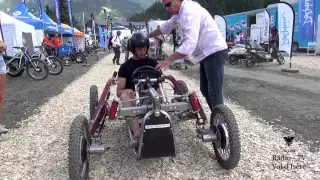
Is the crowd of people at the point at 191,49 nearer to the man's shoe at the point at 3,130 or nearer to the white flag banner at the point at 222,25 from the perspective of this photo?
the man's shoe at the point at 3,130

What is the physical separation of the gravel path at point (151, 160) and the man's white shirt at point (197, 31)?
112cm

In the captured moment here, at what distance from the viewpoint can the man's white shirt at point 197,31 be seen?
3123mm

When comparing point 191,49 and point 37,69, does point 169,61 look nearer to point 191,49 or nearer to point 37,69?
point 191,49

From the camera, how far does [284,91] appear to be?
287 inches

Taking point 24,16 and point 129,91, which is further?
point 24,16

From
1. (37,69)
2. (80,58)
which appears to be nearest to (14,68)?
(37,69)

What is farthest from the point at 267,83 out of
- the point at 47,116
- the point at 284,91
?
the point at 47,116

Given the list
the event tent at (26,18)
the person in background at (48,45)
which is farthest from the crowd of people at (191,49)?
the event tent at (26,18)

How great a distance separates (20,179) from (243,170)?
7.06 feet

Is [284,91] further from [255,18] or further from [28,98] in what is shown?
[255,18]

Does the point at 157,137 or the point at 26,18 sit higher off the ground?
the point at 26,18

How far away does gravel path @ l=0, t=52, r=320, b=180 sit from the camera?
3.00m

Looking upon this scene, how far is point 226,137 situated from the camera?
2934 mm

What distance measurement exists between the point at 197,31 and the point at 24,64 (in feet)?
28.3
